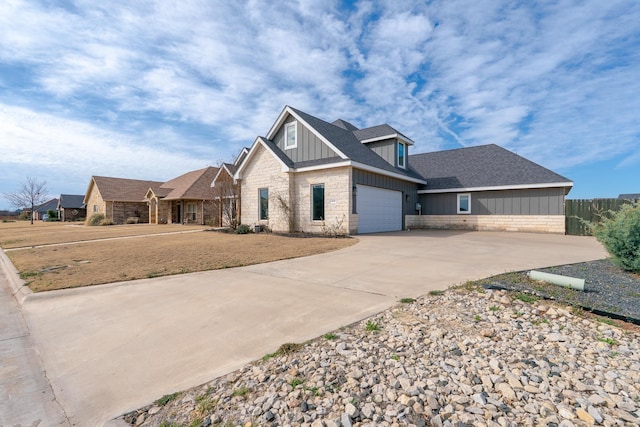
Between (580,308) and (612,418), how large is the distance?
2358 mm

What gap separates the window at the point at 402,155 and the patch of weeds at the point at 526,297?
15230 millimetres

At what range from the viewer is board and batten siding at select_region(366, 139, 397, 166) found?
18.1 m

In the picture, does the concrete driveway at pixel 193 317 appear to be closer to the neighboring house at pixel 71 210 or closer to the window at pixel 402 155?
the window at pixel 402 155

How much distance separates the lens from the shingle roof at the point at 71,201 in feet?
152

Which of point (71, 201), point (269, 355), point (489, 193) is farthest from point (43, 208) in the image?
point (269, 355)

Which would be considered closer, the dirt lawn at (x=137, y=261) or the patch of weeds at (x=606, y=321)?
the patch of weeds at (x=606, y=321)

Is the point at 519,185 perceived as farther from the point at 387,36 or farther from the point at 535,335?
the point at 535,335

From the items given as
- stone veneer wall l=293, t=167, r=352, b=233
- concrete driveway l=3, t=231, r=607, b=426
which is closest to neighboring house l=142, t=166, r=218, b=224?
stone veneer wall l=293, t=167, r=352, b=233

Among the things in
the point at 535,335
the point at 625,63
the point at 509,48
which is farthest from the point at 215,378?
the point at 625,63

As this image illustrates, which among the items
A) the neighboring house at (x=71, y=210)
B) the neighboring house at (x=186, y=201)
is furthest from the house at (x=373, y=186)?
the neighboring house at (x=71, y=210)

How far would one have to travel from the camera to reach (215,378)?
266 cm

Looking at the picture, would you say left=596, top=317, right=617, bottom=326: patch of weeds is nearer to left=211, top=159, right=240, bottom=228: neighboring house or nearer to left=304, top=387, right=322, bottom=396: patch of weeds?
left=304, top=387, right=322, bottom=396: patch of weeds

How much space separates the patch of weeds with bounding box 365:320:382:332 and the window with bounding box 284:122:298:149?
1387 centimetres

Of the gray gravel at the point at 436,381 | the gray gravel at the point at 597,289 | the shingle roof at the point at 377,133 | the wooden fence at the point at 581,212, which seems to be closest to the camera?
the gray gravel at the point at 436,381
